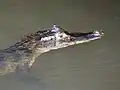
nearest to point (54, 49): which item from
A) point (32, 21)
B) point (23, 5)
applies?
→ point (32, 21)

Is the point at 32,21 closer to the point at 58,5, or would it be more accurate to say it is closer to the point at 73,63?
the point at 58,5

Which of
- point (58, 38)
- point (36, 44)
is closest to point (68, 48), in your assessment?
point (58, 38)

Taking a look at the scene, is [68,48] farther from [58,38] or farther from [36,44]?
[36,44]
